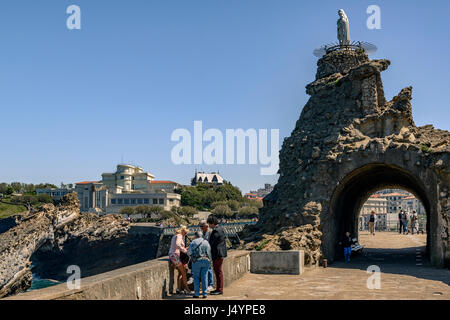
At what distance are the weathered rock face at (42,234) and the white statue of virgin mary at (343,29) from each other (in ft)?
134

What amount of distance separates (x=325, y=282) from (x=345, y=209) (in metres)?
12.4

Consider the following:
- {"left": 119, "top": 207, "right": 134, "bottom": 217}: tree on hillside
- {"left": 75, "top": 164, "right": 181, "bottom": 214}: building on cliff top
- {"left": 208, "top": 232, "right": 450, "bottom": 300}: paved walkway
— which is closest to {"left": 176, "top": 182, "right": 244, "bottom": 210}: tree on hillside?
{"left": 75, "top": 164, "right": 181, "bottom": 214}: building on cliff top

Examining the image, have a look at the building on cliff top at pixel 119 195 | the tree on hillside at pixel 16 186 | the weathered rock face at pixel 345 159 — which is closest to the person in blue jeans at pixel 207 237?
the weathered rock face at pixel 345 159

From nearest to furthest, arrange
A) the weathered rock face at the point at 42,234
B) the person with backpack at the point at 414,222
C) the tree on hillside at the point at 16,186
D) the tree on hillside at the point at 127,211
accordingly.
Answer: the person with backpack at the point at 414,222 < the weathered rock face at the point at 42,234 < the tree on hillside at the point at 127,211 < the tree on hillside at the point at 16,186

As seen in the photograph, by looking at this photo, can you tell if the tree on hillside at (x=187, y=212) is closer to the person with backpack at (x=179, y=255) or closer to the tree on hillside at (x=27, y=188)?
the tree on hillside at (x=27, y=188)

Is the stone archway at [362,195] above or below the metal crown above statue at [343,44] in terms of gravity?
below

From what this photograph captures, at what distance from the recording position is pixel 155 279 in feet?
30.7

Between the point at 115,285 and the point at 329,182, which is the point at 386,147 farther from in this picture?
the point at 115,285

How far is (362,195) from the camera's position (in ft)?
94.4

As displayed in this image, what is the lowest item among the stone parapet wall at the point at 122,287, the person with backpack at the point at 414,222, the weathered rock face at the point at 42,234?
the weathered rock face at the point at 42,234

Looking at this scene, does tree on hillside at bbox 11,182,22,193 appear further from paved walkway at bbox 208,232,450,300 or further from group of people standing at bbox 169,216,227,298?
group of people standing at bbox 169,216,227,298

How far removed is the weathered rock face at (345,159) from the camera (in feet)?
57.2

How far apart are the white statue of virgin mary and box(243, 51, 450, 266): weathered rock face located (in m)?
3.65
